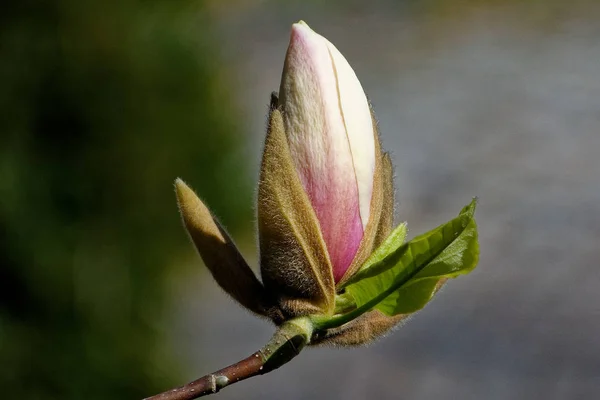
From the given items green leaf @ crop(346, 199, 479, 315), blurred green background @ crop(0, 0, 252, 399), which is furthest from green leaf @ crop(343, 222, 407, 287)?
Answer: blurred green background @ crop(0, 0, 252, 399)

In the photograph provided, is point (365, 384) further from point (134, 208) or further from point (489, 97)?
point (489, 97)

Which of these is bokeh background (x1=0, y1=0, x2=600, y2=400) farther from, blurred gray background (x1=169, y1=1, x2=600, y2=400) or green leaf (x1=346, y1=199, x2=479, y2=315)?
green leaf (x1=346, y1=199, x2=479, y2=315)

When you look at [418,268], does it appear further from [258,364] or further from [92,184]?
[92,184]

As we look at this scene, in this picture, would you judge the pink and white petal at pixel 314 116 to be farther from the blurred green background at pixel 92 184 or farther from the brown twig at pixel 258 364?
the blurred green background at pixel 92 184

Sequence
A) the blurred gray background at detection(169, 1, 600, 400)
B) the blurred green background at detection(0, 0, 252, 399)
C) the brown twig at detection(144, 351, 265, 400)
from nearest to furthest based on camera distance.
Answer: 1. the brown twig at detection(144, 351, 265, 400)
2. the blurred green background at detection(0, 0, 252, 399)
3. the blurred gray background at detection(169, 1, 600, 400)

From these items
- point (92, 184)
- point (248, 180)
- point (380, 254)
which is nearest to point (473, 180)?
point (248, 180)

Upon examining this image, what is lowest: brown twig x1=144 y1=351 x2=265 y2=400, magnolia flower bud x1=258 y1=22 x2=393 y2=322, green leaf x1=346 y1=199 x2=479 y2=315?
brown twig x1=144 y1=351 x2=265 y2=400

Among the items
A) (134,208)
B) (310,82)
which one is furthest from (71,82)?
(310,82)
